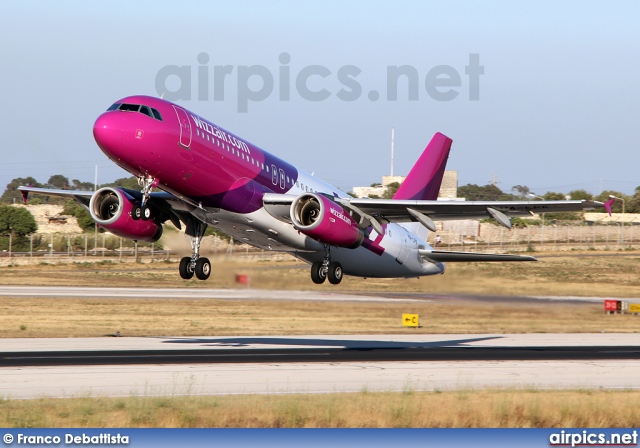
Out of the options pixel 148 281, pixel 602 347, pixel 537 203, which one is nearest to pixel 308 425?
pixel 537 203

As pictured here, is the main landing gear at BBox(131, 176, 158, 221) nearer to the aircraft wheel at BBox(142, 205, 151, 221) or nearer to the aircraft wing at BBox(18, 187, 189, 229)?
the aircraft wheel at BBox(142, 205, 151, 221)

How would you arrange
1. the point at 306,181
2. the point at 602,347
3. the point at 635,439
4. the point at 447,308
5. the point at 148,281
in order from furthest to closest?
the point at 148,281
the point at 447,308
the point at 602,347
the point at 306,181
the point at 635,439

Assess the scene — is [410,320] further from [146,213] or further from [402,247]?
[146,213]

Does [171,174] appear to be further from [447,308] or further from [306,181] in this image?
[447,308]

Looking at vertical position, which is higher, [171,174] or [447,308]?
[171,174]

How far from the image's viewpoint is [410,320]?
2320 inches

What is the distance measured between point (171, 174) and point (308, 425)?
13.2 metres

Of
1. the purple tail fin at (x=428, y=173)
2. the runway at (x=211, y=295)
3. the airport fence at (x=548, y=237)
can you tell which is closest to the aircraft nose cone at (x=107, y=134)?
the purple tail fin at (x=428, y=173)

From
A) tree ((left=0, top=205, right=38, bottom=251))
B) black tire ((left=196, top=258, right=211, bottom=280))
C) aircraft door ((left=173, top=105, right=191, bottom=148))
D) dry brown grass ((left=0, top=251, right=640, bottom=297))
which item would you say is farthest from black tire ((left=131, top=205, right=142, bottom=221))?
tree ((left=0, top=205, right=38, bottom=251))

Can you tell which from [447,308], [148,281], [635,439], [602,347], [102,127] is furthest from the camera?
[148,281]

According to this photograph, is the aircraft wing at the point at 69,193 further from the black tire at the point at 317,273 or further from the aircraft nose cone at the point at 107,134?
the black tire at the point at 317,273

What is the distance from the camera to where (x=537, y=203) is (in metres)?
37.6

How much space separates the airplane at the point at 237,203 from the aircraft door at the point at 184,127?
4 centimetres

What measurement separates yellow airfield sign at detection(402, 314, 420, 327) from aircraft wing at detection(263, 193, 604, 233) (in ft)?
51.7
